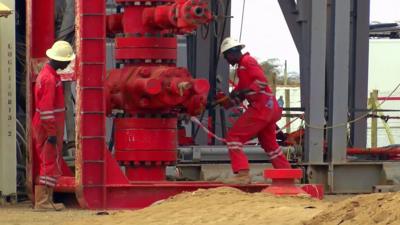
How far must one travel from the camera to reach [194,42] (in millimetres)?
19906

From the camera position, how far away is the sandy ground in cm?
917

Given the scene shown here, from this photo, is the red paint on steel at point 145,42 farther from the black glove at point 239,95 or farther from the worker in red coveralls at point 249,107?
the black glove at point 239,95

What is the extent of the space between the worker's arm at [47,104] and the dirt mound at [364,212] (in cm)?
496

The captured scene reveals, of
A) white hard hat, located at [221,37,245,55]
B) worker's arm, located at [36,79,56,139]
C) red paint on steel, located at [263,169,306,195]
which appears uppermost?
white hard hat, located at [221,37,245,55]

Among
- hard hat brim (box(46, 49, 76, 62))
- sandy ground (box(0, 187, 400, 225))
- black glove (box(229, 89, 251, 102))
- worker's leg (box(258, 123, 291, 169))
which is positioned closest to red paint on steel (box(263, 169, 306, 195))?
sandy ground (box(0, 187, 400, 225))

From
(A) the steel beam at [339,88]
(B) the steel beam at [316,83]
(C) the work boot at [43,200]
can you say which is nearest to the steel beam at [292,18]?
(B) the steel beam at [316,83]

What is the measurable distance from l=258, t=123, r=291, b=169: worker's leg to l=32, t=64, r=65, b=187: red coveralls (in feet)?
9.32

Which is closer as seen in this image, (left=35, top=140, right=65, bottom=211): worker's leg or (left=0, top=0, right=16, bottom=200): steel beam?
(left=35, top=140, right=65, bottom=211): worker's leg

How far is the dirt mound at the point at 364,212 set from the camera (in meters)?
8.77

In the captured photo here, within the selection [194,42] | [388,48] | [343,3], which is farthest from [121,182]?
[388,48]

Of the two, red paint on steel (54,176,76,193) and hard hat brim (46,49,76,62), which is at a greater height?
hard hat brim (46,49,76,62)

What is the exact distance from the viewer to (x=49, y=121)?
1370 centimetres

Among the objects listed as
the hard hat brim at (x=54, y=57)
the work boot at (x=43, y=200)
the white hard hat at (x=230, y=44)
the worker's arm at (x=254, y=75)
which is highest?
the white hard hat at (x=230, y=44)

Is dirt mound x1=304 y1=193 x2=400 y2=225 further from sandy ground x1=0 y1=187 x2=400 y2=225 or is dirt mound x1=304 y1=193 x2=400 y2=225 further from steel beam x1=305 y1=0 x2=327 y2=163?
steel beam x1=305 y1=0 x2=327 y2=163
